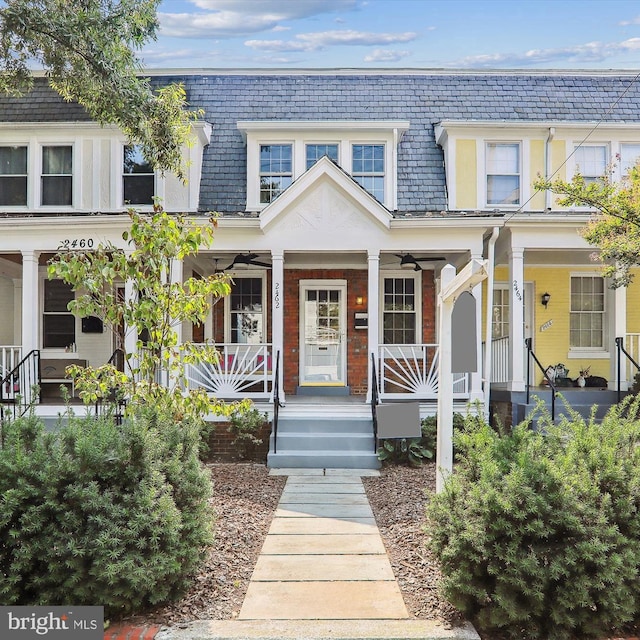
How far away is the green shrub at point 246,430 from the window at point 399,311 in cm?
437

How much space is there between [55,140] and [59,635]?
1047 cm

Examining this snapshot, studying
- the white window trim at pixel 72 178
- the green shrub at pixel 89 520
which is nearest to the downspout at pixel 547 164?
the white window trim at pixel 72 178

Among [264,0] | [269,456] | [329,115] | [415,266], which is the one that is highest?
[264,0]

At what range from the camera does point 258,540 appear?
18.3ft

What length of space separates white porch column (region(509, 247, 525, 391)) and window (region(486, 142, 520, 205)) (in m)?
1.84

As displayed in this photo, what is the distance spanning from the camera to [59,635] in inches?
141

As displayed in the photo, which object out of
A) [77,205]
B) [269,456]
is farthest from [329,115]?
[269,456]

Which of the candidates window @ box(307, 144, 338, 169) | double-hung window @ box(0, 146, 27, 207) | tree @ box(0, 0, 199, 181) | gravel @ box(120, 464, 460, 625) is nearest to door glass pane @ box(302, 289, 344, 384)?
window @ box(307, 144, 338, 169)

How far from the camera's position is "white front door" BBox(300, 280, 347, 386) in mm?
12688

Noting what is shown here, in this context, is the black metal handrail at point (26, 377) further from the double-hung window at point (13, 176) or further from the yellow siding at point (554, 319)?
the yellow siding at point (554, 319)

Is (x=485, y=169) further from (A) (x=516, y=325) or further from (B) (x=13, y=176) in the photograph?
(B) (x=13, y=176)

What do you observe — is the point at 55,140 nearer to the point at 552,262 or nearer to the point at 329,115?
the point at 329,115

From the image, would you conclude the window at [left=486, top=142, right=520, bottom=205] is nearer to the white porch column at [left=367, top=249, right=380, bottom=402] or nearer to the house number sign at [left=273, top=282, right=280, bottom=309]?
the white porch column at [left=367, top=249, right=380, bottom=402]

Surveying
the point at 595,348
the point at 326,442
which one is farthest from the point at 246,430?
the point at 595,348
